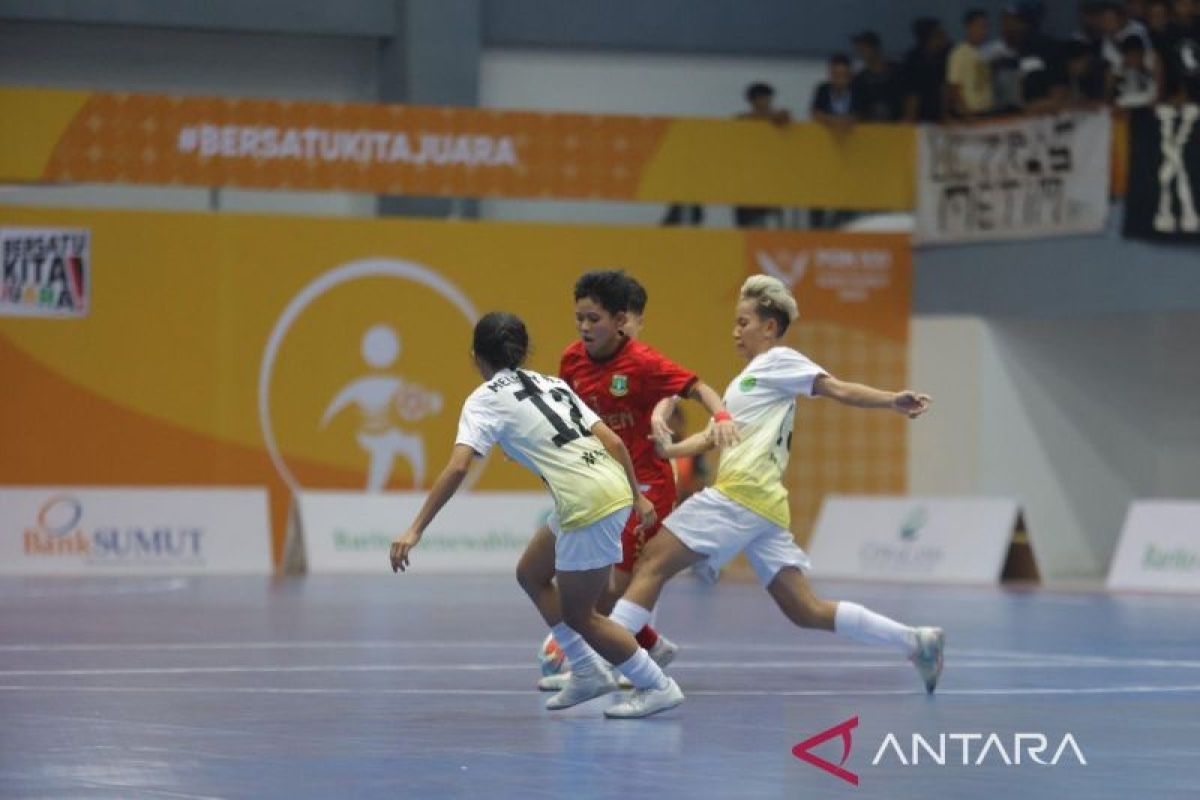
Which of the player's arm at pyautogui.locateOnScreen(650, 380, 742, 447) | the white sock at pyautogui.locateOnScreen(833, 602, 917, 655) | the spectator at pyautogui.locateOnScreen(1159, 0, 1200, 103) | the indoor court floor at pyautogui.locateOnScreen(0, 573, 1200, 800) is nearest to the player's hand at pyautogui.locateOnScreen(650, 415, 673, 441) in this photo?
the player's arm at pyautogui.locateOnScreen(650, 380, 742, 447)

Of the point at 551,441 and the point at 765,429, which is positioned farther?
the point at 765,429

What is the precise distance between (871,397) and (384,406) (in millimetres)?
14784

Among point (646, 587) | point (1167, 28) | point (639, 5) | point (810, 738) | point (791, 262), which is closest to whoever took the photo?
point (810, 738)

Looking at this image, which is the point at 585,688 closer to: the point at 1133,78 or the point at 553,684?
the point at 553,684

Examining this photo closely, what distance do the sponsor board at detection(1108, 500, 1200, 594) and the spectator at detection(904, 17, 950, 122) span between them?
19.0ft

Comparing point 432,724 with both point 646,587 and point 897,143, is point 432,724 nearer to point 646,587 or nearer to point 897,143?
point 646,587

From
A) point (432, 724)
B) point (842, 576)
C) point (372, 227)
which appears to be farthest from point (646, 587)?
point (372, 227)

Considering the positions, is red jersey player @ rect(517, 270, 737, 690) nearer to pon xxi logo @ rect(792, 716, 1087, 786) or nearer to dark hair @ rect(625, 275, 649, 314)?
dark hair @ rect(625, 275, 649, 314)

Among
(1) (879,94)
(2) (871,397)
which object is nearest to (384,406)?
(1) (879,94)

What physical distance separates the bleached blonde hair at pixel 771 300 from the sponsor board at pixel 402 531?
12.2 metres

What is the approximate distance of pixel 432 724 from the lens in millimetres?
10062

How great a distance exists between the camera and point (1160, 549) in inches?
889

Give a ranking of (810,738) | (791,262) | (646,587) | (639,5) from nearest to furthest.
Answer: (810,738)
(646,587)
(791,262)
(639,5)

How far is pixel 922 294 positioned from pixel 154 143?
9014mm
